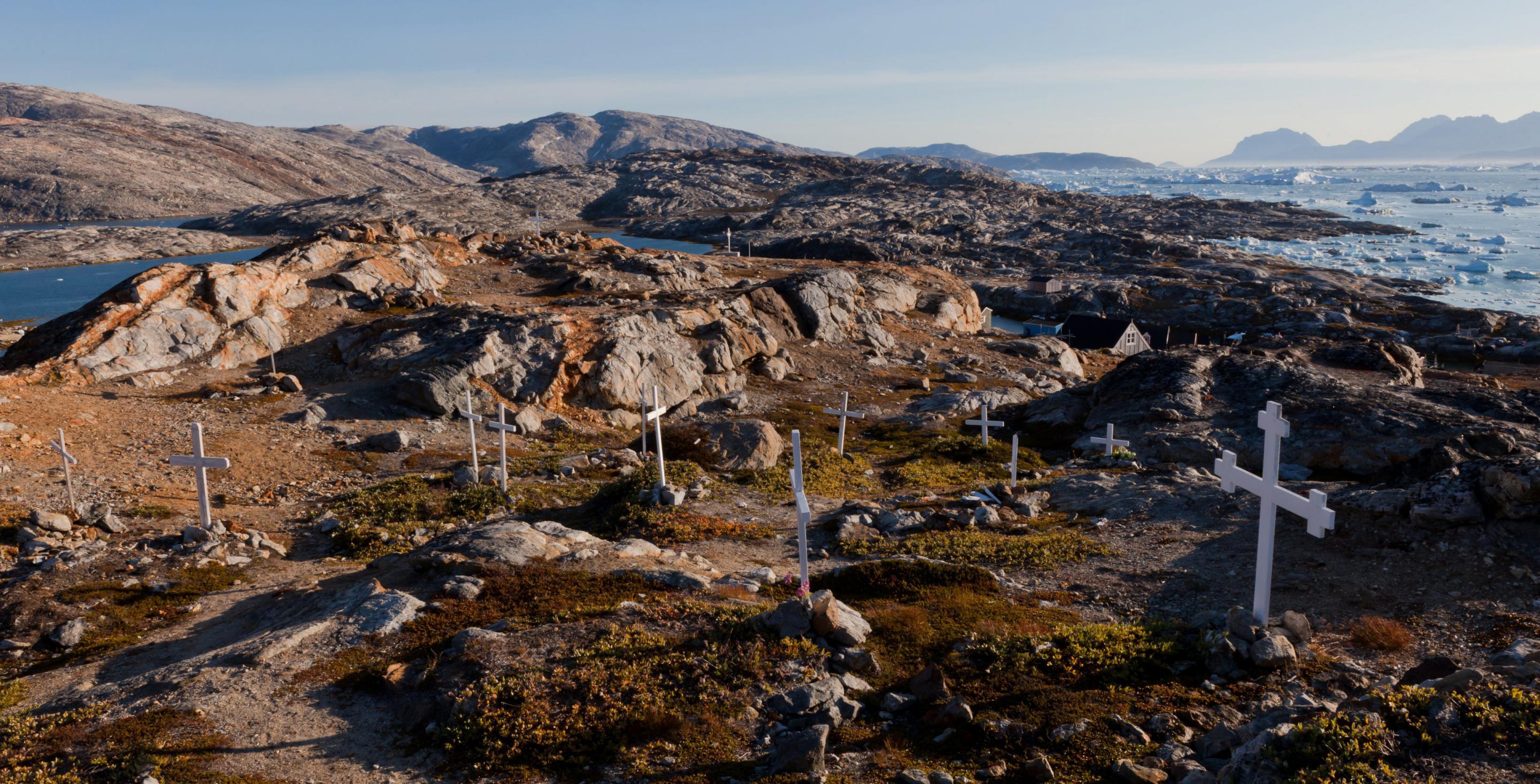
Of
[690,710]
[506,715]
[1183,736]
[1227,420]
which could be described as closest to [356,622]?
[506,715]

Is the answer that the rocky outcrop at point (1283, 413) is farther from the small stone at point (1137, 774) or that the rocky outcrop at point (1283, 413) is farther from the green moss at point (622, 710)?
the green moss at point (622, 710)

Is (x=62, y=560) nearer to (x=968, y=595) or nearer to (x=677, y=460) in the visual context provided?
(x=677, y=460)

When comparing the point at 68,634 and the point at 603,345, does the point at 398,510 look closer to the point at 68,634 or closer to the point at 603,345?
the point at 68,634

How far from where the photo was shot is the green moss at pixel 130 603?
14.9 meters

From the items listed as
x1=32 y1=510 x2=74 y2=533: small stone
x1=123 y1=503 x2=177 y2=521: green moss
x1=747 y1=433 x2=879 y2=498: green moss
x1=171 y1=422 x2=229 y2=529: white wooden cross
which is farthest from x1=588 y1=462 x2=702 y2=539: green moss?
x1=32 y1=510 x2=74 y2=533: small stone

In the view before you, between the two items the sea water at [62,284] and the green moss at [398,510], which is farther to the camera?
the sea water at [62,284]

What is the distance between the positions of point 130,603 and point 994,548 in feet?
58.3

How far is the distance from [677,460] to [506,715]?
56.2 ft

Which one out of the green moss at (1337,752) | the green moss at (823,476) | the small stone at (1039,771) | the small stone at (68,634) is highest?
the green moss at (1337,752)

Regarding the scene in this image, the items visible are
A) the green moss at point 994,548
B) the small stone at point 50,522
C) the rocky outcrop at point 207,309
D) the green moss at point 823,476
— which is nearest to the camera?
the green moss at point 994,548

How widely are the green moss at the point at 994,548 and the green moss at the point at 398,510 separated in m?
10.9

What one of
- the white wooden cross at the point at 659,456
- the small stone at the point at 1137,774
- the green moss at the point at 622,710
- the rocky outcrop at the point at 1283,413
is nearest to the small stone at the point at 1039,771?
the small stone at the point at 1137,774

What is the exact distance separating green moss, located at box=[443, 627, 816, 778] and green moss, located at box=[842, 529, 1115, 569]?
6.91 m

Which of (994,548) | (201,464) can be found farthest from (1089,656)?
(201,464)
